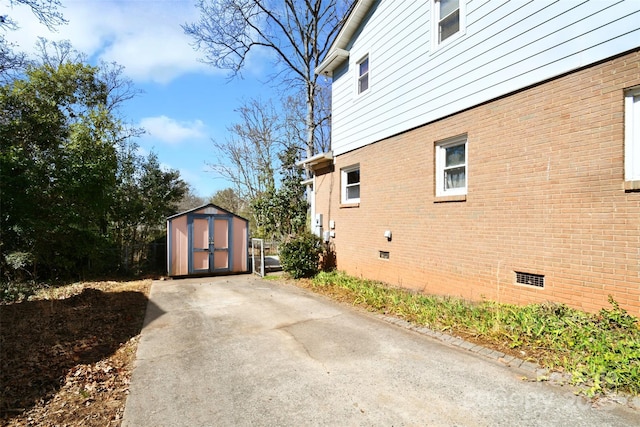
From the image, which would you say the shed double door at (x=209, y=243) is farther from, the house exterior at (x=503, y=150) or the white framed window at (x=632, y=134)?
the white framed window at (x=632, y=134)

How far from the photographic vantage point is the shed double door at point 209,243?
34.9ft

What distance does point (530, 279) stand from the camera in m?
5.02

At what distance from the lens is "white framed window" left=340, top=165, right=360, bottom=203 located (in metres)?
9.57

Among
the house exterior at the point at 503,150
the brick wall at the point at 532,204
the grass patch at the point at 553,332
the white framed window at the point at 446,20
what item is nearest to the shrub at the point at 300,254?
the house exterior at the point at 503,150

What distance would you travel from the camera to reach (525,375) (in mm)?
3410

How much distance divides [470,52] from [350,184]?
4830 mm

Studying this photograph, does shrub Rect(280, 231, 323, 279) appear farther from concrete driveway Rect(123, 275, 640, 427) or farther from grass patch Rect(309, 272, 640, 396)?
concrete driveway Rect(123, 275, 640, 427)

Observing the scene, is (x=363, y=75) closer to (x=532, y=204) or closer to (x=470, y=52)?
(x=470, y=52)

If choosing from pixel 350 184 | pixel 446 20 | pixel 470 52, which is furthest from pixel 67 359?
pixel 446 20

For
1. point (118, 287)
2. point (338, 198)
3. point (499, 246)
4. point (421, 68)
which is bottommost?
point (118, 287)

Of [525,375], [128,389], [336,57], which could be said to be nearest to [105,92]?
[336,57]

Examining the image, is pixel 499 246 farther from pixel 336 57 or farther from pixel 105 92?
pixel 105 92

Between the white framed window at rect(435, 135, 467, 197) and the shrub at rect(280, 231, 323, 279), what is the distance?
14.1ft

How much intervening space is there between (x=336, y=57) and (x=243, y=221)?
21.1 ft
